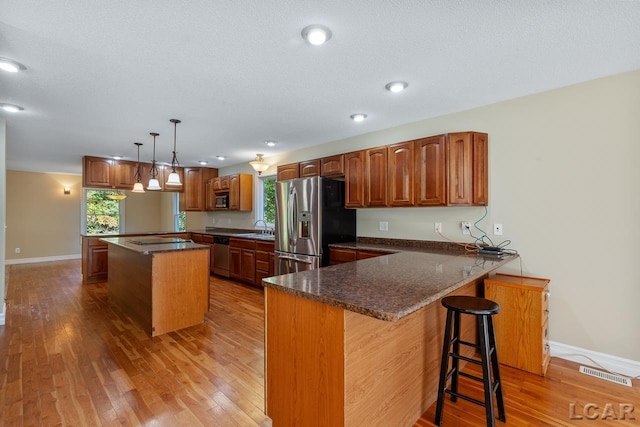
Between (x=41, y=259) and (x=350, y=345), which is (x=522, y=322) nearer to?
(x=350, y=345)

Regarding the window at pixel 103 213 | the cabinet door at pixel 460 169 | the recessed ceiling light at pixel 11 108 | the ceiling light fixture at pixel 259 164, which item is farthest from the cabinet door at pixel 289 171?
the window at pixel 103 213

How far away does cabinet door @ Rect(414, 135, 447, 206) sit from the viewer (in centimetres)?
305

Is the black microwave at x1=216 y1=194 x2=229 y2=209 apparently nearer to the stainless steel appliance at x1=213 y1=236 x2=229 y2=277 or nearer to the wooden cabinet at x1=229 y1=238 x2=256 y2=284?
the stainless steel appliance at x1=213 y1=236 x2=229 y2=277

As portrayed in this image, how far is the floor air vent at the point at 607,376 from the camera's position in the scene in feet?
7.35

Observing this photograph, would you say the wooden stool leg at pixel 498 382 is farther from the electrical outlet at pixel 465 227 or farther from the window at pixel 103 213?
the window at pixel 103 213

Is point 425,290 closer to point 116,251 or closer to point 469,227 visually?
point 469,227

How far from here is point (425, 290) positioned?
148cm

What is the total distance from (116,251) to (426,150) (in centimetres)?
420

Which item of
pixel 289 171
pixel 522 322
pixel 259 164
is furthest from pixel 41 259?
pixel 522 322

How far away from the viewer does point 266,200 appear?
5.96m

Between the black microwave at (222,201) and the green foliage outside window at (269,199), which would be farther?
the black microwave at (222,201)

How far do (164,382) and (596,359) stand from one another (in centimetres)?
345

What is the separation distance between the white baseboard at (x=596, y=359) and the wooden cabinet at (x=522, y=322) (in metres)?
0.19

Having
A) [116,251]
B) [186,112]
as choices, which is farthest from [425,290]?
[116,251]
